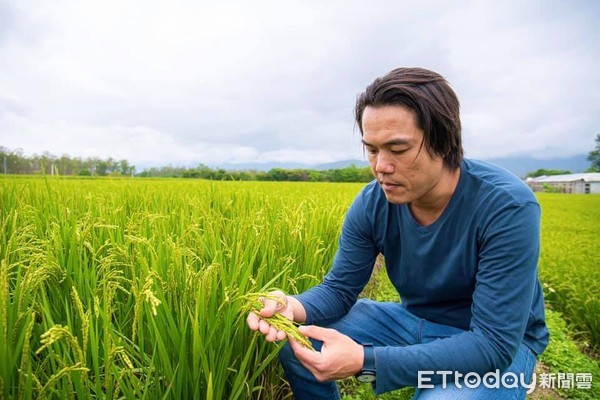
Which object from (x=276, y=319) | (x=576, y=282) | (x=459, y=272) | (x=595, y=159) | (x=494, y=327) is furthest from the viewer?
A: (x=595, y=159)

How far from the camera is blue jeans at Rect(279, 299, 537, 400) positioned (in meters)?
1.44

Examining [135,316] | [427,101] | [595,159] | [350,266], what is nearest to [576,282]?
[350,266]

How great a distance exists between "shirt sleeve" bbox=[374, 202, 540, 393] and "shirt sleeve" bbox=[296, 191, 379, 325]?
44 cm

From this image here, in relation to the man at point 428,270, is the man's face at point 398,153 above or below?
above

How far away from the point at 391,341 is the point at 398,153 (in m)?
0.96

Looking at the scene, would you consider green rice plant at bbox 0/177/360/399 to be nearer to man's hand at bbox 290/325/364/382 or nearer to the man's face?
man's hand at bbox 290/325/364/382

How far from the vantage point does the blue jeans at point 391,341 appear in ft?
4.74

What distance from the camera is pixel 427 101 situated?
142cm

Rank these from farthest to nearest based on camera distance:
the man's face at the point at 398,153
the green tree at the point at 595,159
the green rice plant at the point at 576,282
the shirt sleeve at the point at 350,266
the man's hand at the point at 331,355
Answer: the green tree at the point at 595,159 → the green rice plant at the point at 576,282 → the shirt sleeve at the point at 350,266 → the man's face at the point at 398,153 → the man's hand at the point at 331,355

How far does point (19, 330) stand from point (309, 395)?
107 centimetres

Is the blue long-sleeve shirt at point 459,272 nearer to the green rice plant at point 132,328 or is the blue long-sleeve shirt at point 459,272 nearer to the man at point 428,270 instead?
the man at point 428,270

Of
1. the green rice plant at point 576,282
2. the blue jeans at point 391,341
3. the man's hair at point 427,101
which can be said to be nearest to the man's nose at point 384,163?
the man's hair at point 427,101

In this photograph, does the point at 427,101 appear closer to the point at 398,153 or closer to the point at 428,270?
the point at 398,153

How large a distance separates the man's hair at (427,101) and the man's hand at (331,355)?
0.76 meters
